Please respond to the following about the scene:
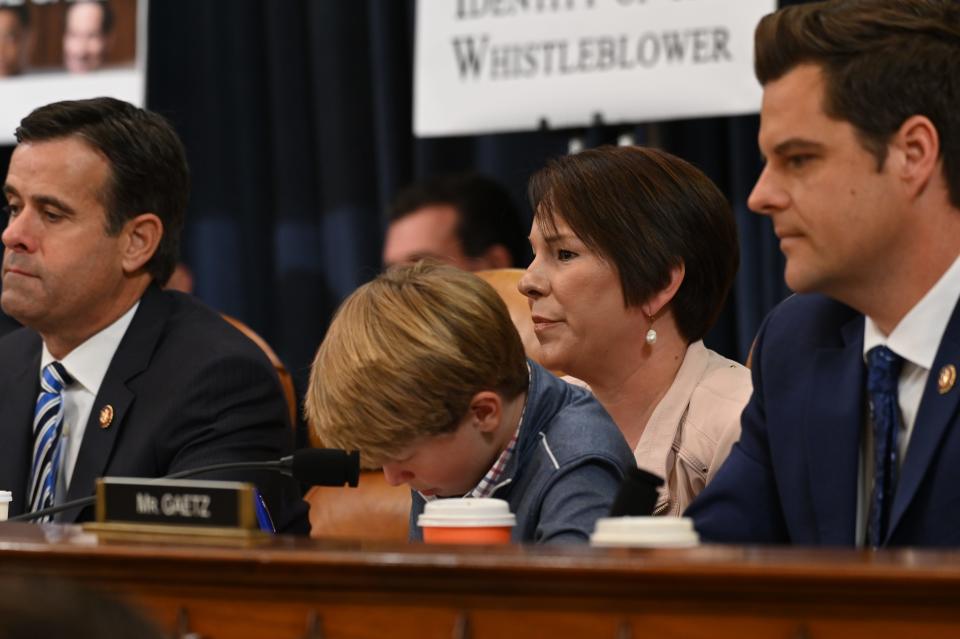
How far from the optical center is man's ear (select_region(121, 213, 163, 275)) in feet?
9.45

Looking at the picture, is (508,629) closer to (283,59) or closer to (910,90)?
(910,90)

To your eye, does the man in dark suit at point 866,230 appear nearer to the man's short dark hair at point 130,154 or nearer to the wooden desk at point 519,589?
the wooden desk at point 519,589

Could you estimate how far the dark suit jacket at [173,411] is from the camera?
2545mm

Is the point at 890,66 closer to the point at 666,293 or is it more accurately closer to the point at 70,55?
the point at 666,293

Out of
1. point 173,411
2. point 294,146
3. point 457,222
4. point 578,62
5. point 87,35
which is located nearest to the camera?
point 173,411

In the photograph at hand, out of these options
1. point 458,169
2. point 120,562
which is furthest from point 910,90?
point 458,169

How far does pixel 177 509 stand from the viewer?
147cm

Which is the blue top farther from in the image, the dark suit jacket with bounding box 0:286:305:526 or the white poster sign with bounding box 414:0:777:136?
the white poster sign with bounding box 414:0:777:136

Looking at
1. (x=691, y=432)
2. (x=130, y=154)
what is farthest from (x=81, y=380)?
(x=691, y=432)

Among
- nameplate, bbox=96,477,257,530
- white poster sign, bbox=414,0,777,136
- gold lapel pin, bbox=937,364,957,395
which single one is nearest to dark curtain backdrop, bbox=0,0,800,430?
white poster sign, bbox=414,0,777,136

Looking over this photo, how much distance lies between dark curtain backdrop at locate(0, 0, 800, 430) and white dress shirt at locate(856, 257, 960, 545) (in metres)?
2.44

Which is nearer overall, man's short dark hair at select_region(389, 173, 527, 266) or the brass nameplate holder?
the brass nameplate holder

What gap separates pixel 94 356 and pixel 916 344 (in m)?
1.61

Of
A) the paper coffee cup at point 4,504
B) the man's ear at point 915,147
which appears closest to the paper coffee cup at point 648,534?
the man's ear at point 915,147
